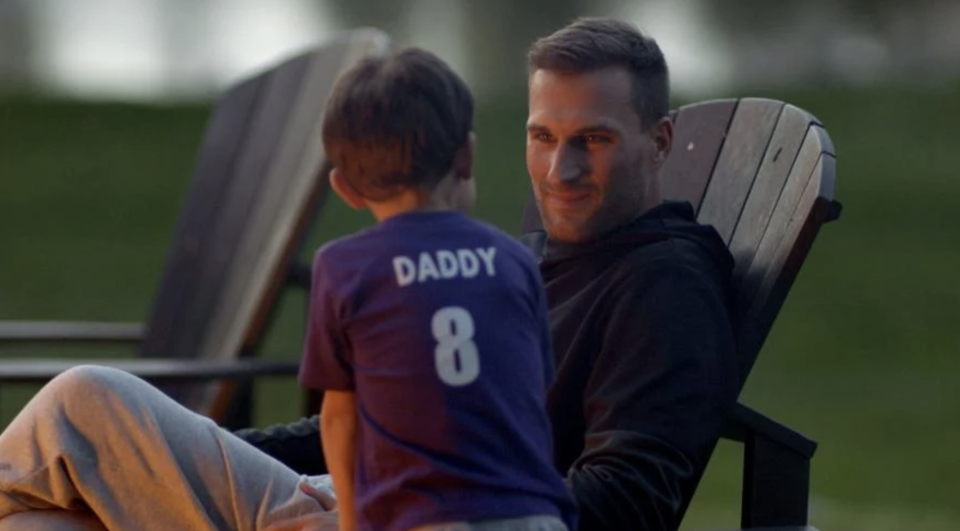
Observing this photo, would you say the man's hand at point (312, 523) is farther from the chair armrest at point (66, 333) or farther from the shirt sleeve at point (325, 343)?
the chair armrest at point (66, 333)

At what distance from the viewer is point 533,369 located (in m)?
2.48

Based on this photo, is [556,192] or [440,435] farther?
[556,192]

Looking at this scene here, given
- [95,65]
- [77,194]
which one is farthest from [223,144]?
[95,65]

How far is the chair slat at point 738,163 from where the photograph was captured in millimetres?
3494

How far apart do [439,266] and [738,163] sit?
1.24 metres

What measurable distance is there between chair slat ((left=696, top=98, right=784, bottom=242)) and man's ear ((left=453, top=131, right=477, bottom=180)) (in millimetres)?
1048

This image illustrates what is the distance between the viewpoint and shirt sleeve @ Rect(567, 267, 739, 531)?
2.83 metres

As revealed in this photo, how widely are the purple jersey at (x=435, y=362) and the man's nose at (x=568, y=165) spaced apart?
69 centimetres

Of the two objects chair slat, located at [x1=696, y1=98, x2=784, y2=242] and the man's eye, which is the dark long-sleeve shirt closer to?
the man's eye

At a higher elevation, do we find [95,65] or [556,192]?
[556,192]

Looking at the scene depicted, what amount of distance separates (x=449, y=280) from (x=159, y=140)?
1177 cm

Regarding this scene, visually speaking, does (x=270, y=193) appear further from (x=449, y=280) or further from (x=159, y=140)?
(x=159, y=140)

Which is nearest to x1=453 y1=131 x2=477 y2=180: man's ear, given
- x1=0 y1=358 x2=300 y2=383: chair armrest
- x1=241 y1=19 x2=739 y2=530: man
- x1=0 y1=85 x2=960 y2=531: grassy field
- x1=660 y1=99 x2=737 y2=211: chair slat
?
x1=241 y1=19 x2=739 y2=530: man

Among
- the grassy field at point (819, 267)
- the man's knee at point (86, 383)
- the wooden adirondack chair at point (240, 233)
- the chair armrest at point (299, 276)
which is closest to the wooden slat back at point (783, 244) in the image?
the man's knee at point (86, 383)
